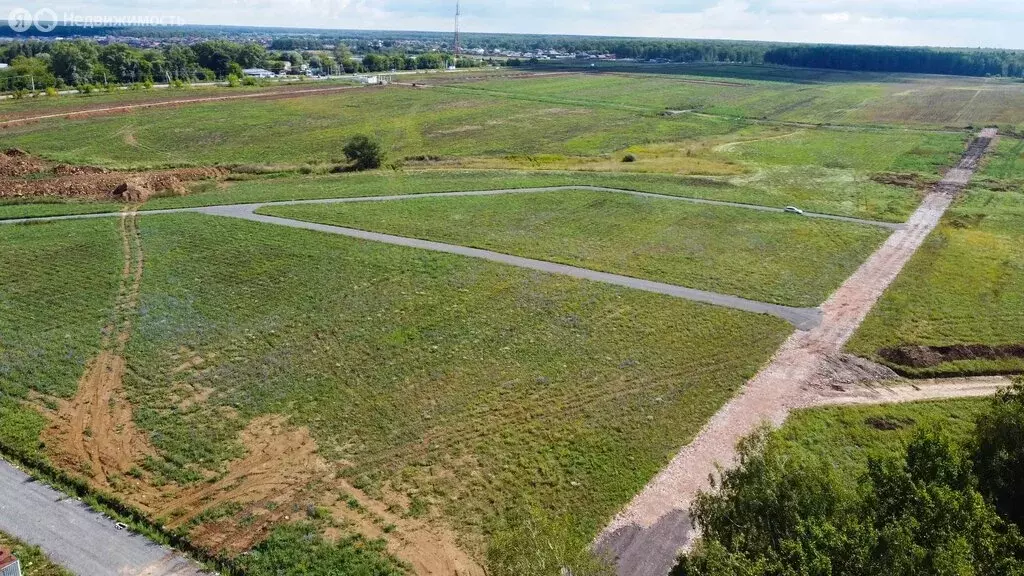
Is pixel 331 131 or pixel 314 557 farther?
pixel 331 131

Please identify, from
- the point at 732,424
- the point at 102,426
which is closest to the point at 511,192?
the point at 732,424

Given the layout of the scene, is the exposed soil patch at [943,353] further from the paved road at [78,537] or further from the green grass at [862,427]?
the paved road at [78,537]

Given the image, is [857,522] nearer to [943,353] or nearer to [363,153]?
[943,353]

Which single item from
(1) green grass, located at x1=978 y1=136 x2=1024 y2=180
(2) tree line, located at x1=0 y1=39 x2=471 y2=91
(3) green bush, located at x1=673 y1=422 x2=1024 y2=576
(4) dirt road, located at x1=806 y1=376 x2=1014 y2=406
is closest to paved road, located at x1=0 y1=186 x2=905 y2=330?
(4) dirt road, located at x1=806 y1=376 x2=1014 y2=406

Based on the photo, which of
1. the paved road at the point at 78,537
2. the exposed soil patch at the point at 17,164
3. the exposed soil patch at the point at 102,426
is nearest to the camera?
the paved road at the point at 78,537

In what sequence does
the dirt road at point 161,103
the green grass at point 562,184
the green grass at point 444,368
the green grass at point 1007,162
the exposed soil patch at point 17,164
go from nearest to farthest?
the green grass at point 444,368 → the green grass at point 562,184 → the exposed soil patch at point 17,164 → the green grass at point 1007,162 → the dirt road at point 161,103

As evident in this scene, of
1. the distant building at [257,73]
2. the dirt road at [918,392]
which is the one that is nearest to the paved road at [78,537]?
the dirt road at [918,392]

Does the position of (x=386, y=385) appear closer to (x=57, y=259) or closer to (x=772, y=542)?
(x=772, y=542)
